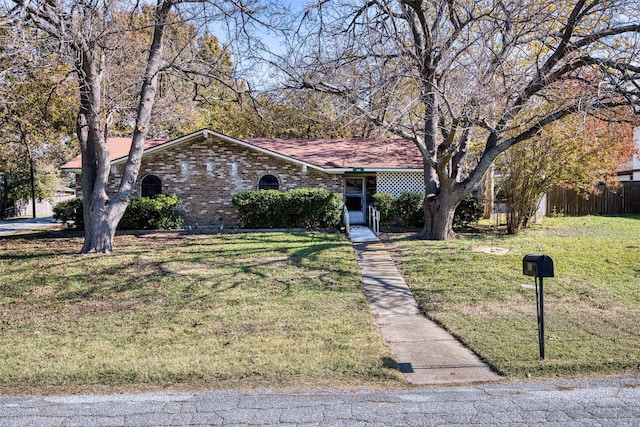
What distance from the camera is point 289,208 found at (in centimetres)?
1672

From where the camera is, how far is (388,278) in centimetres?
994

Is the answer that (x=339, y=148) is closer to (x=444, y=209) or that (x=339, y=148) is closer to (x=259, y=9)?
(x=444, y=209)

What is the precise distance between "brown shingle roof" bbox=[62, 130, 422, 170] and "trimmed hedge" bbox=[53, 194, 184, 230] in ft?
5.75

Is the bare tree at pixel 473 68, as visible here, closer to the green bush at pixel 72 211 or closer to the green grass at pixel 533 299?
the green grass at pixel 533 299

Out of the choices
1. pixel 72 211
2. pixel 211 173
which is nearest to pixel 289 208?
pixel 211 173

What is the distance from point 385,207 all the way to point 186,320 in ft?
37.3

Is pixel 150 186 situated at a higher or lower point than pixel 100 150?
lower

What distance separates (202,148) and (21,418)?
15.4 metres

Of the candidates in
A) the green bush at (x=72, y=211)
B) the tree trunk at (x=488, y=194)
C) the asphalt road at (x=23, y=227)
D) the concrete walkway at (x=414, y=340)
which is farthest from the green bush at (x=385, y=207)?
the asphalt road at (x=23, y=227)

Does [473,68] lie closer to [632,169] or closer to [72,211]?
[72,211]

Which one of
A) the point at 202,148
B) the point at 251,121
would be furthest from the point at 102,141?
the point at 251,121

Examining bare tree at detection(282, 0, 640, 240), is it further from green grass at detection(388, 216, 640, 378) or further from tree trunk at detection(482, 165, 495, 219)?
tree trunk at detection(482, 165, 495, 219)

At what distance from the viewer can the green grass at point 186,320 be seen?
502cm

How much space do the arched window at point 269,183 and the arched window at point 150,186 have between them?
397 cm
